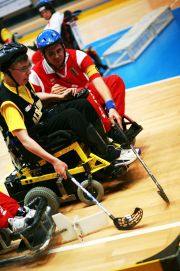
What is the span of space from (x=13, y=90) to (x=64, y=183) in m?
0.91

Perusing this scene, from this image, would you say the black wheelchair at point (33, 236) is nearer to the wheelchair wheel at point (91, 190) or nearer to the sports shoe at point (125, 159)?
the wheelchair wheel at point (91, 190)

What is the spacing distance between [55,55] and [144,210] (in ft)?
5.47

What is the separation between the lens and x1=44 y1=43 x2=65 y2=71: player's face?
4458 mm

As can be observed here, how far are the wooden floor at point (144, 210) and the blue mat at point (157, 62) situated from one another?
72.0 inches

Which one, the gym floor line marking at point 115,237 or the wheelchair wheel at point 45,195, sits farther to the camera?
the wheelchair wheel at point 45,195

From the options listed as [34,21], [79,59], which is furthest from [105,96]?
[34,21]

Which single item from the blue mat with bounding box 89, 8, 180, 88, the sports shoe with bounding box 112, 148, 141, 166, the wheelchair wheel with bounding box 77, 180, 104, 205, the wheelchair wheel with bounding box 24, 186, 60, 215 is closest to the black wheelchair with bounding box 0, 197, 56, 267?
the wheelchair wheel with bounding box 24, 186, 60, 215

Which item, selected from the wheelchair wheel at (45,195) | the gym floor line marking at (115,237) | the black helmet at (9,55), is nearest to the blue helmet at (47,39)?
the black helmet at (9,55)

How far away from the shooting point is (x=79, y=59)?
15.8ft

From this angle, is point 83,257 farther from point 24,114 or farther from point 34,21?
point 34,21

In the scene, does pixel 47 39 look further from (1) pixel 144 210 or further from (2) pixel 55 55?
(1) pixel 144 210

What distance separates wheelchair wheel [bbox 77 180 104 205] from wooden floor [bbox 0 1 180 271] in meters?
0.07

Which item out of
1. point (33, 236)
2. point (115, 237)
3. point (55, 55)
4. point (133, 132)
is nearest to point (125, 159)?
point (133, 132)

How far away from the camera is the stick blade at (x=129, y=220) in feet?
11.6
